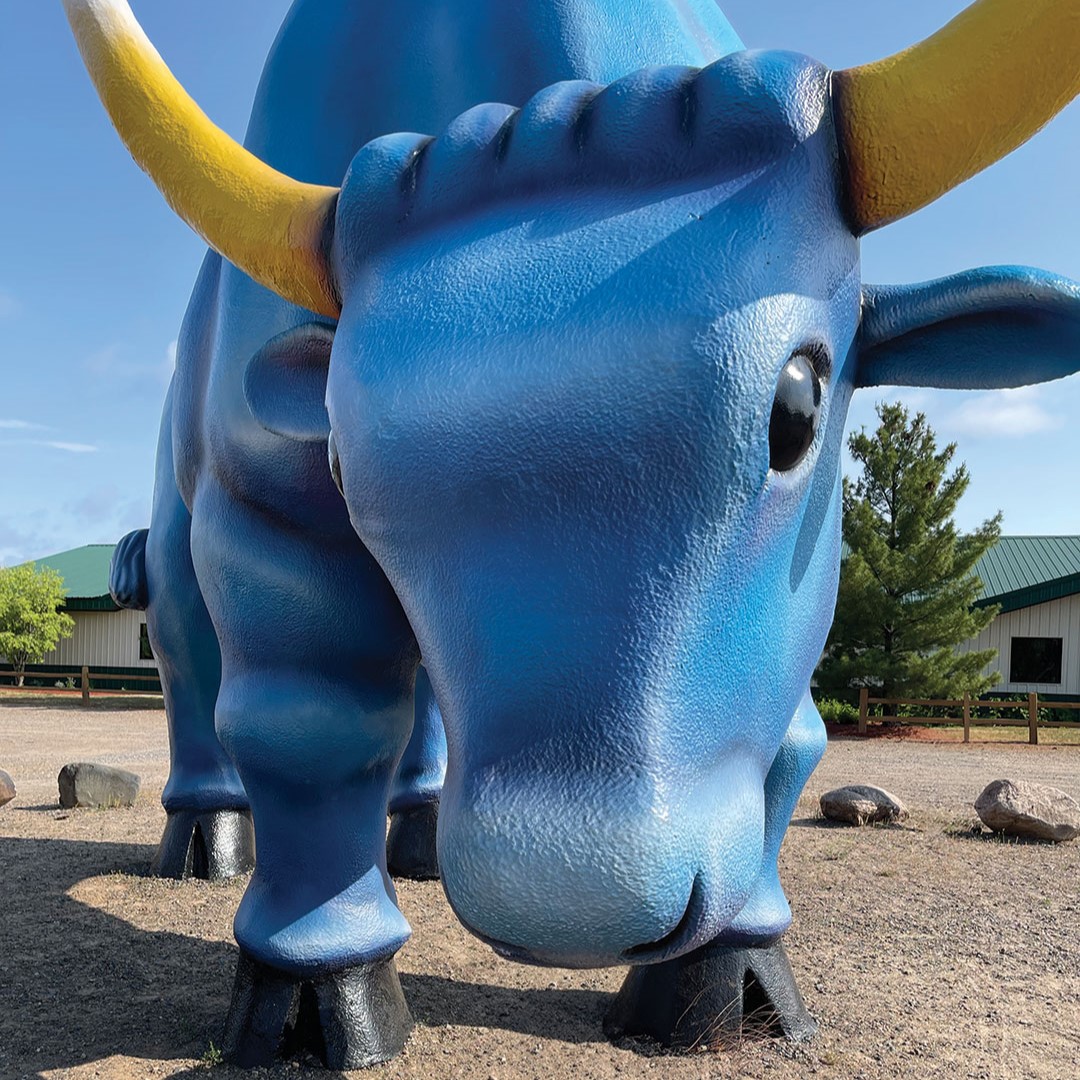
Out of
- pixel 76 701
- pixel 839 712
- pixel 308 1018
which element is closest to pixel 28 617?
pixel 76 701

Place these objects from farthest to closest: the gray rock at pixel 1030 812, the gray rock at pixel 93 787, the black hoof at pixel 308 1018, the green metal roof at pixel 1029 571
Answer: the green metal roof at pixel 1029 571
the gray rock at pixel 93 787
the gray rock at pixel 1030 812
the black hoof at pixel 308 1018

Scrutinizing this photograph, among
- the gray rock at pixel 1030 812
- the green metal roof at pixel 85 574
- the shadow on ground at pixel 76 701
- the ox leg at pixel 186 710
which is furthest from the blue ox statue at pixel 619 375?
the green metal roof at pixel 85 574

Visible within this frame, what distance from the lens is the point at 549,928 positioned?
1.28 metres

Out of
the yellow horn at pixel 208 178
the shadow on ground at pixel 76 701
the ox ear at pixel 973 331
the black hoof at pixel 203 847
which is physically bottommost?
the shadow on ground at pixel 76 701

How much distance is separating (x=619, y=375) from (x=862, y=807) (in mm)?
5789

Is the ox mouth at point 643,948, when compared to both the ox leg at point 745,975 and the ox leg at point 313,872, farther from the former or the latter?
the ox leg at point 745,975

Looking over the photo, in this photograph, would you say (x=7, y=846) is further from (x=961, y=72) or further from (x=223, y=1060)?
(x=961, y=72)

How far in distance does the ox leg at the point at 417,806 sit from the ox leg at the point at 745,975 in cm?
207

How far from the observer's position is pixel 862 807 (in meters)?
6.46

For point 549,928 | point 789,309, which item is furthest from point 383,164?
point 549,928

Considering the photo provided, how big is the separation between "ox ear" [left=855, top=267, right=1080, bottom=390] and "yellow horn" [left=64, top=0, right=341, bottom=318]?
0.95 meters

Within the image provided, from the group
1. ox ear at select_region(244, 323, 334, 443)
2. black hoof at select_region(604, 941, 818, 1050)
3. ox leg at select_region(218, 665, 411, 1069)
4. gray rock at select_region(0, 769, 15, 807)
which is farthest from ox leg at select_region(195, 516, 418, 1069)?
gray rock at select_region(0, 769, 15, 807)

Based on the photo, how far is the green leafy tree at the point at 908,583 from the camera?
15352mm

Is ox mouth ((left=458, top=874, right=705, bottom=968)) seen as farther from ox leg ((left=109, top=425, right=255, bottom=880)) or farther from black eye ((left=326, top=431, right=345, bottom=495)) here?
ox leg ((left=109, top=425, right=255, bottom=880))
